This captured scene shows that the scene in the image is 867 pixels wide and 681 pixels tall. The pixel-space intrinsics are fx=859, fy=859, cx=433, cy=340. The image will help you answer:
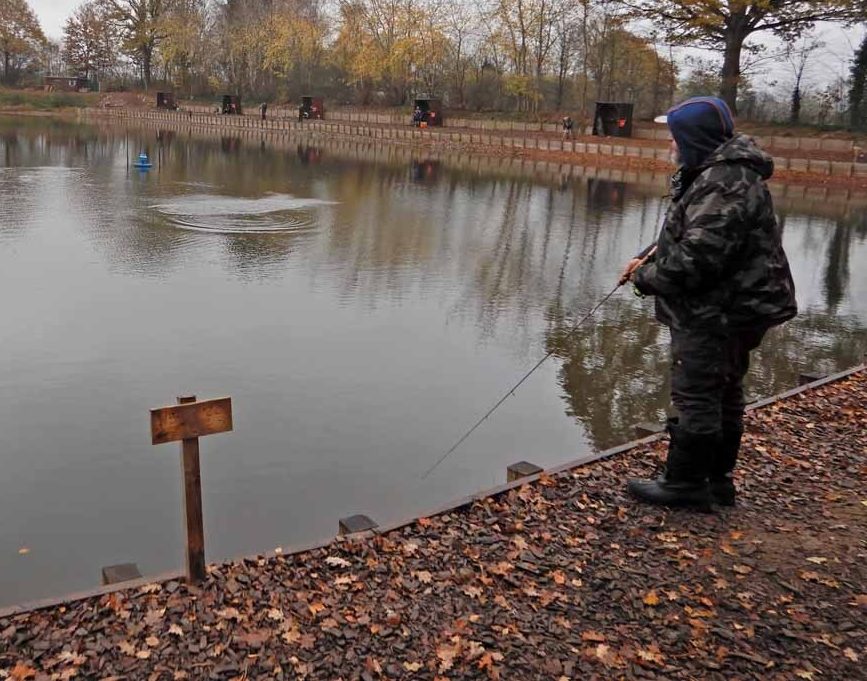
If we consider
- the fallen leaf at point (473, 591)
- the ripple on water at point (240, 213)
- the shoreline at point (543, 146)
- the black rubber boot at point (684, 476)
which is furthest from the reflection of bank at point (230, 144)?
the fallen leaf at point (473, 591)

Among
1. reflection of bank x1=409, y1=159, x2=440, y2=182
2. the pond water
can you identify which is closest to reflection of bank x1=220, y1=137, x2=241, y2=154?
reflection of bank x1=409, y1=159, x2=440, y2=182

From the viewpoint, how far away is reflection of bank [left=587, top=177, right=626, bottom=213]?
20.4 meters

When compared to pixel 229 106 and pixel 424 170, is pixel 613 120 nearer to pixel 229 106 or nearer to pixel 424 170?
pixel 424 170

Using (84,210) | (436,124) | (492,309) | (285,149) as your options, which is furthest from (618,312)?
(436,124)

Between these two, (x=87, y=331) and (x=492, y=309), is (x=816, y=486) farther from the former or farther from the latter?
(x=87, y=331)

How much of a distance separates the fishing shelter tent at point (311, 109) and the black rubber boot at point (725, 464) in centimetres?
5272

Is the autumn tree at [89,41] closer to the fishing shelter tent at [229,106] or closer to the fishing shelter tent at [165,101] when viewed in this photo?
the fishing shelter tent at [165,101]

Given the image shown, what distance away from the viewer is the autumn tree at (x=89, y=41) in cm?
7794

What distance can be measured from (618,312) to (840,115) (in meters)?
31.7

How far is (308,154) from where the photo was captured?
115 ft

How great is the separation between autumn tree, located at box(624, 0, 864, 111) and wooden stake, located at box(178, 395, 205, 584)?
113 feet

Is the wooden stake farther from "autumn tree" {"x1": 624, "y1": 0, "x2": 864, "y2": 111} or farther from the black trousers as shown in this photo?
"autumn tree" {"x1": 624, "y1": 0, "x2": 864, "y2": 111}

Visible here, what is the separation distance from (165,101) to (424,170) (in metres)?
46.1

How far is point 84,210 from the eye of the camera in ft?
52.5
